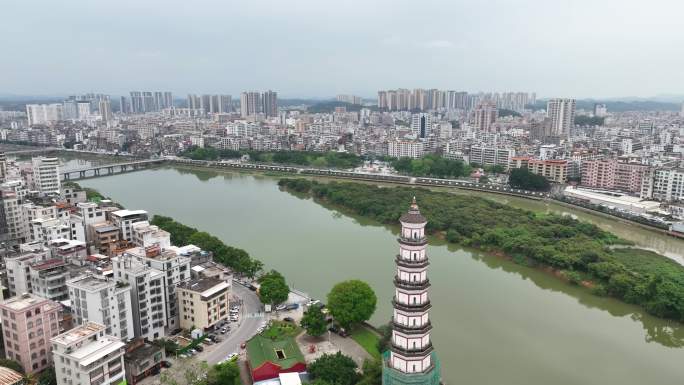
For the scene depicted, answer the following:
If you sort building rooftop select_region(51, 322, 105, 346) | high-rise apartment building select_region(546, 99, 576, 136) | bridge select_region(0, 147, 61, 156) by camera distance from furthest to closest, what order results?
high-rise apartment building select_region(546, 99, 576, 136), bridge select_region(0, 147, 61, 156), building rooftop select_region(51, 322, 105, 346)

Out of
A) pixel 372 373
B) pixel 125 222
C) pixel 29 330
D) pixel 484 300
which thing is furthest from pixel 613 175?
pixel 29 330

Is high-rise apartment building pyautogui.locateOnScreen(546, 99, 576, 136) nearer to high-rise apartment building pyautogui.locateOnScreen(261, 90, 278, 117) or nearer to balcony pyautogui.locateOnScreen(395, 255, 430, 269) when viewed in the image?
high-rise apartment building pyautogui.locateOnScreen(261, 90, 278, 117)

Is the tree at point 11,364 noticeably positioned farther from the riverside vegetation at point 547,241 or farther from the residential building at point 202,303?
the riverside vegetation at point 547,241

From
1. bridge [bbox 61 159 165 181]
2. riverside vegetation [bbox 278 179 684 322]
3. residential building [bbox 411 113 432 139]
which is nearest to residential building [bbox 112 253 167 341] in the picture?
riverside vegetation [bbox 278 179 684 322]

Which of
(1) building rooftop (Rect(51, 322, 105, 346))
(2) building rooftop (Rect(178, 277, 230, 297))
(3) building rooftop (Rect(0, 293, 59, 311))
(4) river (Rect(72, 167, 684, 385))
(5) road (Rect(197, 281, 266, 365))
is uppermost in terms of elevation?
(3) building rooftop (Rect(0, 293, 59, 311))

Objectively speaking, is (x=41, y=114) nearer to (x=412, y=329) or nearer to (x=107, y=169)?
(x=107, y=169)

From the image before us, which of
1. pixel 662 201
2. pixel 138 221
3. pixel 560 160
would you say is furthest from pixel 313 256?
pixel 560 160
